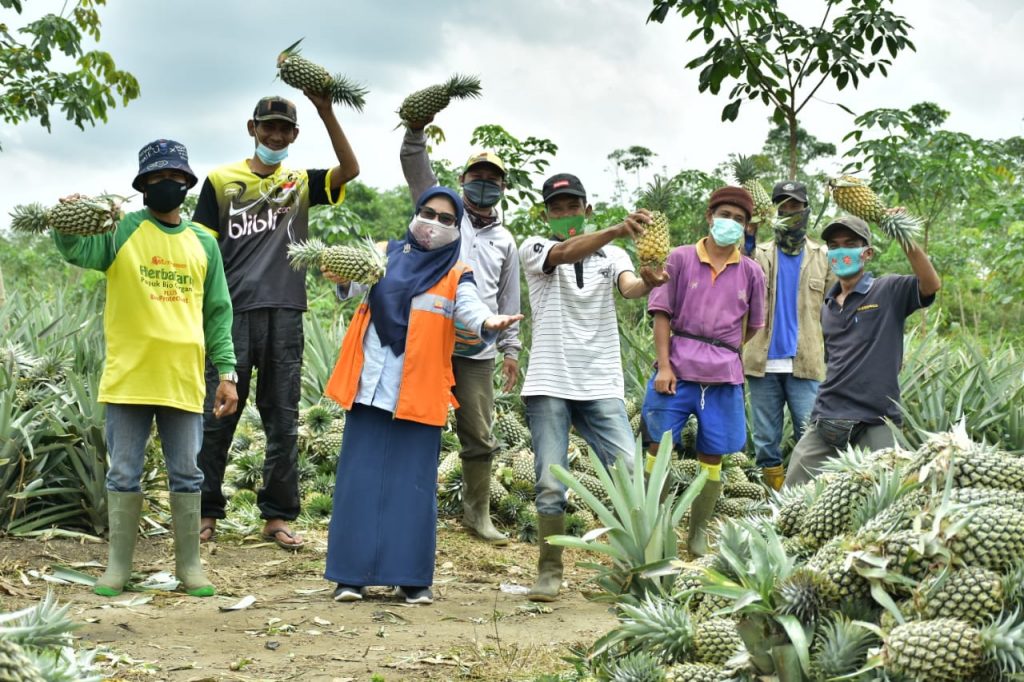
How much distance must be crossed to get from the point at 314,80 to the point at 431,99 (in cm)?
62

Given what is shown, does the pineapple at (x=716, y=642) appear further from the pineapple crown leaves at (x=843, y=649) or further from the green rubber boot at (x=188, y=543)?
the green rubber boot at (x=188, y=543)

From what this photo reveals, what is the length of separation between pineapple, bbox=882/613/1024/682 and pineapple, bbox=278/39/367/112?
382 centimetres

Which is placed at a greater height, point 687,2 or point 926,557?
point 687,2

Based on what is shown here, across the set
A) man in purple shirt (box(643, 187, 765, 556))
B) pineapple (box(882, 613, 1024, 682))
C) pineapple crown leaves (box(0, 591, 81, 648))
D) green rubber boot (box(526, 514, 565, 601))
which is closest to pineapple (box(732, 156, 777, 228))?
man in purple shirt (box(643, 187, 765, 556))

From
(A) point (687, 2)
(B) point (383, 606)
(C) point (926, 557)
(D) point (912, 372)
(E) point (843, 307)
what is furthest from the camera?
(D) point (912, 372)

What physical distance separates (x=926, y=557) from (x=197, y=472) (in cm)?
354

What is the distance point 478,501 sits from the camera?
7133mm

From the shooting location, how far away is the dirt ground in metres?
4.26

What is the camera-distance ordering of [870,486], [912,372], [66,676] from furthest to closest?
[912,372] < [870,486] < [66,676]

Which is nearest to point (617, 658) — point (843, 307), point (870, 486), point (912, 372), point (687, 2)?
point (870, 486)

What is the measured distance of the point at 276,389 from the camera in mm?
6164

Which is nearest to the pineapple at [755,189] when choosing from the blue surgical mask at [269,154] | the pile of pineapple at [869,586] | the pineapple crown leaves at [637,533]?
the blue surgical mask at [269,154]

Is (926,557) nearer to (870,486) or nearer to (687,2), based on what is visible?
(870,486)

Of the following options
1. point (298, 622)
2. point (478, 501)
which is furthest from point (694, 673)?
point (478, 501)
